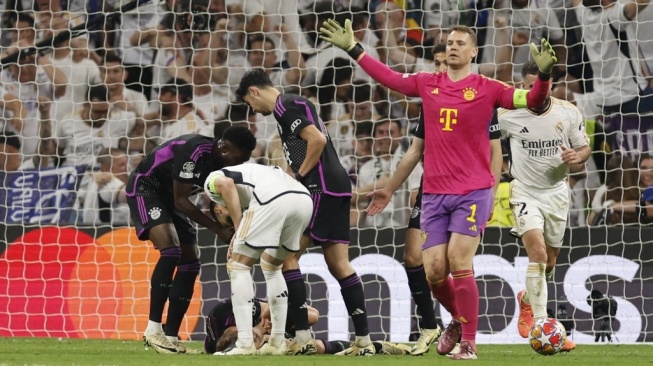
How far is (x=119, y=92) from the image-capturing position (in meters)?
12.4

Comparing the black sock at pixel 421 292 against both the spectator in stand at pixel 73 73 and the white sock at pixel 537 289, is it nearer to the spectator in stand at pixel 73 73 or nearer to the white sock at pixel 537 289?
the white sock at pixel 537 289

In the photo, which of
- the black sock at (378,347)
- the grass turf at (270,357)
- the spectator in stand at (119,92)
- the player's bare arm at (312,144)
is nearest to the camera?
the grass turf at (270,357)

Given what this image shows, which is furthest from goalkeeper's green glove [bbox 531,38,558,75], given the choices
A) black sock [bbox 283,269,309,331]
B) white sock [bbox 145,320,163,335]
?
white sock [bbox 145,320,163,335]

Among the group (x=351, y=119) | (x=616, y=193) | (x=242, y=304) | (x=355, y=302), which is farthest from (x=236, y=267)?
(x=616, y=193)

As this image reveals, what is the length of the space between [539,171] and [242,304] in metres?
2.72

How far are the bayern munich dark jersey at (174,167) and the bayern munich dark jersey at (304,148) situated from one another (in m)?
0.63

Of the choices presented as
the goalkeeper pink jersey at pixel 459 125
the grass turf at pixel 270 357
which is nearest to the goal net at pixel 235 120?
the grass turf at pixel 270 357

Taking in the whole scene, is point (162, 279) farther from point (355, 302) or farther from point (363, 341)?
point (363, 341)

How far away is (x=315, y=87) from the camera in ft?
39.9

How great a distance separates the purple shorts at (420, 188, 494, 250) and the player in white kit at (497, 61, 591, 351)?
1447mm

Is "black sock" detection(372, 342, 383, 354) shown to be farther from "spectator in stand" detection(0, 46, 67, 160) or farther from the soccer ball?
"spectator in stand" detection(0, 46, 67, 160)

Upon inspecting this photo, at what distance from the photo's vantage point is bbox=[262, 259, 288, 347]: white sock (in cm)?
737

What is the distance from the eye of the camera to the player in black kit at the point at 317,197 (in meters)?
7.50

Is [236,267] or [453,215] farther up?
[453,215]
